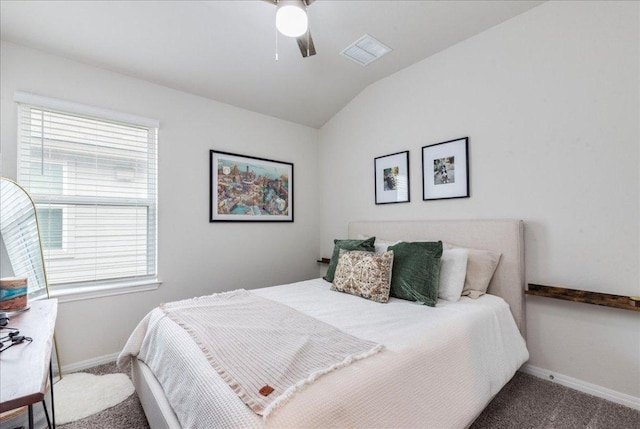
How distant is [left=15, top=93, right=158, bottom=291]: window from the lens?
7.50 feet

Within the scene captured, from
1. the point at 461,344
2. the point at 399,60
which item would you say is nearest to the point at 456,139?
the point at 399,60

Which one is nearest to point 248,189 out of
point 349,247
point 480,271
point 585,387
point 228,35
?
point 349,247

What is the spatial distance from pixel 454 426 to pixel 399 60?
3000mm

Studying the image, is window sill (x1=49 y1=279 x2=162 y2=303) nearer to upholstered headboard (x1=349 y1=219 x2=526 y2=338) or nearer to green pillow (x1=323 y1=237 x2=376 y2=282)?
green pillow (x1=323 y1=237 x2=376 y2=282)

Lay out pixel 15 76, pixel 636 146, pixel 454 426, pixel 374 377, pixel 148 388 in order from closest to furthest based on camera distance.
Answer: pixel 374 377
pixel 454 426
pixel 148 388
pixel 636 146
pixel 15 76

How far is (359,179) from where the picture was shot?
3549 millimetres

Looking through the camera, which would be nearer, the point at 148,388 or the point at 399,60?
the point at 148,388

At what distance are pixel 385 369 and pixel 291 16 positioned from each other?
1817 mm

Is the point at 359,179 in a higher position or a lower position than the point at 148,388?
higher

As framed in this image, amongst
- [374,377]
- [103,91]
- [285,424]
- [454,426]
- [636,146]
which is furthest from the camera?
[103,91]

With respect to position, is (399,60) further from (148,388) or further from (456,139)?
(148,388)

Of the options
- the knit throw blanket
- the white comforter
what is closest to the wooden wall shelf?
the white comforter

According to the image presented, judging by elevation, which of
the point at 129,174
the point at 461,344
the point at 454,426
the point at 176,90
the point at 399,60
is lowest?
the point at 454,426

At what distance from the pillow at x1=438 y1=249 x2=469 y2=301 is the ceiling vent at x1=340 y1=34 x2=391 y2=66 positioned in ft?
6.48
